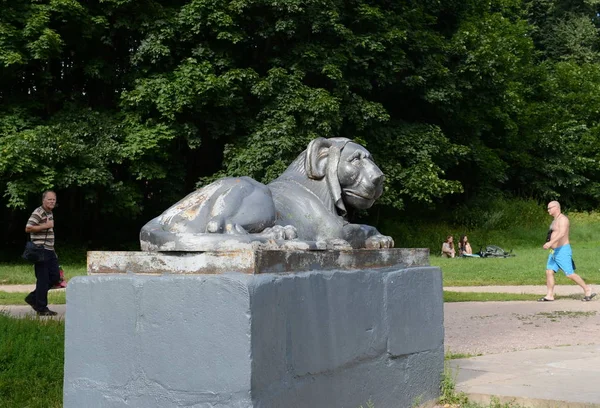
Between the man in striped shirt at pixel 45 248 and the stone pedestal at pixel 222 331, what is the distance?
7.14 meters

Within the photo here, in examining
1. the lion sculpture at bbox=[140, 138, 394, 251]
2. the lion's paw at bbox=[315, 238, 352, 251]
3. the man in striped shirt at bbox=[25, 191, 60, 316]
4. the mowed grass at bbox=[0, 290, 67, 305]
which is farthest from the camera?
the mowed grass at bbox=[0, 290, 67, 305]

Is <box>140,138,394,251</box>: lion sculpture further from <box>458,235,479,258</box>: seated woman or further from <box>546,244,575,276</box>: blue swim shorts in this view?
<box>458,235,479,258</box>: seated woman

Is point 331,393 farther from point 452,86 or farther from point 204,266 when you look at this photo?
point 452,86

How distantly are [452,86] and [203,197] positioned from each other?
25.8m

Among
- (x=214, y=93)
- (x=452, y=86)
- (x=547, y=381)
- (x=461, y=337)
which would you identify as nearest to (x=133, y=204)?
(x=214, y=93)

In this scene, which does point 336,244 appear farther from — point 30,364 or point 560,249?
point 560,249

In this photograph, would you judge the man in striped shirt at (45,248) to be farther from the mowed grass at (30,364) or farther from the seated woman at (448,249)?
the seated woman at (448,249)

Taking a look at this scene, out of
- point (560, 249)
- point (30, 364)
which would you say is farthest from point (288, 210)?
point (560, 249)

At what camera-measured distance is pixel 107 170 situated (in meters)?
24.2

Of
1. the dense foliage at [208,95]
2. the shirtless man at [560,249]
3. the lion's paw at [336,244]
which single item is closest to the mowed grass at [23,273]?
the dense foliage at [208,95]

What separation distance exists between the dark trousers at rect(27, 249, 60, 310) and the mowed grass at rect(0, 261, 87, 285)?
6.01 meters

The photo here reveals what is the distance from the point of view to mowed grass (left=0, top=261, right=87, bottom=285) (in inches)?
754

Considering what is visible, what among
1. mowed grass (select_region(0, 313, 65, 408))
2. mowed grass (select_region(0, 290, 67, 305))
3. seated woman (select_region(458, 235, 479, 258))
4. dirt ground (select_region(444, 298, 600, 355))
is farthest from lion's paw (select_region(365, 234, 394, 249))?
seated woman (select_region(458, 235, 479, 258))

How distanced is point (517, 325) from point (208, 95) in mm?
15229
